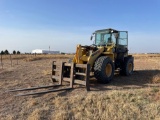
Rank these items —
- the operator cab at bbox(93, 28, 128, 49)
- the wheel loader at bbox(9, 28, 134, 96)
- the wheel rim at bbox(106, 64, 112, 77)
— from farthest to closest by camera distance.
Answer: the operator cab at bbox(93, 28, 128, 49), the wheel rim at bbox(106, 64, 112, 77), the wheel loader at bbox(9, 28, 134, 96)

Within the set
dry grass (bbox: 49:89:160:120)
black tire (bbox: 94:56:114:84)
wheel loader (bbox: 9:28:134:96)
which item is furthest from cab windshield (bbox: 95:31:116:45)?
dry grass (bbox: 49:89:160:120)

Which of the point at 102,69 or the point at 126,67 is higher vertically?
the point at 102,69

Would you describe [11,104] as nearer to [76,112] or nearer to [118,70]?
[76,112]

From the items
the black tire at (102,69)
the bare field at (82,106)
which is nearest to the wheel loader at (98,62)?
the black tire at (102,69)

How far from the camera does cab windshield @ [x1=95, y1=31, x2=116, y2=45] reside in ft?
38.2

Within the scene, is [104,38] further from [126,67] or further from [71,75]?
[71,75]

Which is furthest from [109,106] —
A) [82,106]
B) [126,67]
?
[126,67]

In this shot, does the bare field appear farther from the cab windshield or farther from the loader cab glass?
the loader cab glass

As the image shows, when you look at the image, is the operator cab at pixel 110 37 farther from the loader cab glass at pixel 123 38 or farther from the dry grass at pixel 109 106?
the dry grass at pixel 109 106

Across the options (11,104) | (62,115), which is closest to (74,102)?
(62,115)

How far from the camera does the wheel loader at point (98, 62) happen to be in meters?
9.12

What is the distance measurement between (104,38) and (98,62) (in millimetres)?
2552

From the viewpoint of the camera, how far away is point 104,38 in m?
11.8

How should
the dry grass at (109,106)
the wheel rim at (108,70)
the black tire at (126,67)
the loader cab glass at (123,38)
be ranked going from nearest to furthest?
the dry grass at (109,106)
the wheel rim at (108,70)
the loader cab glass at (123,38)
the black tire at (126,67)
